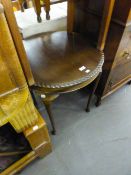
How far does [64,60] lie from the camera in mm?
837

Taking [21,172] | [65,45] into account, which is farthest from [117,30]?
[21,172]

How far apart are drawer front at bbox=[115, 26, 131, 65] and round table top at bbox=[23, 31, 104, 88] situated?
13cm

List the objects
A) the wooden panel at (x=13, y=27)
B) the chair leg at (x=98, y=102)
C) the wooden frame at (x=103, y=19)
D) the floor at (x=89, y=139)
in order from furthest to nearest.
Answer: the chair leg at (x=98, y=102)
the floor at (x=89, y=139)
the wooden frame at (x=103, y=19)
the wooden panel at (x=13, y=27)

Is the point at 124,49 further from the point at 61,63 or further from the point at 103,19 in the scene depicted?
the point at 61,63

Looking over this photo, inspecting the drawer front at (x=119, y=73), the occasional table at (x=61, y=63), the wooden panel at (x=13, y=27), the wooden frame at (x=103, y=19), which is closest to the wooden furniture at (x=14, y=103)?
the wooden panel at (x=13, y=27)

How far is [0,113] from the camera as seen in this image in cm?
51

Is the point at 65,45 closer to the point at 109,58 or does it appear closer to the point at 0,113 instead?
the point at 109,58

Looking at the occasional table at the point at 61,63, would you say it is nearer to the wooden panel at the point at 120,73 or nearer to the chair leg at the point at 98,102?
the wooden panel at the point at 120,73

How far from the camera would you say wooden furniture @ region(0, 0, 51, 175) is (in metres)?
0.40

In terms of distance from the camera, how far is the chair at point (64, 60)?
752 millimetres

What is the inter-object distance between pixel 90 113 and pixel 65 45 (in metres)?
0.64

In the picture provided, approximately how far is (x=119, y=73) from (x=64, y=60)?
51 cm

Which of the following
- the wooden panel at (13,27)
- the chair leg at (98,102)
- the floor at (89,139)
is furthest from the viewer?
the chair leg at (98,102)

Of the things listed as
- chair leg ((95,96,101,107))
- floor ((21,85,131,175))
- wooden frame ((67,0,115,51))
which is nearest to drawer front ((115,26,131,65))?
wooden frame ((67,0,115,51))
